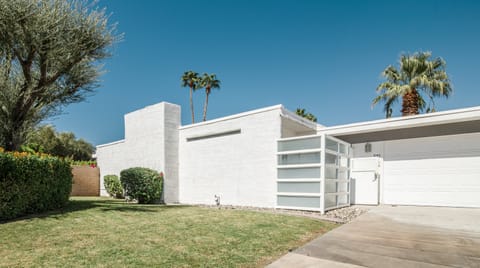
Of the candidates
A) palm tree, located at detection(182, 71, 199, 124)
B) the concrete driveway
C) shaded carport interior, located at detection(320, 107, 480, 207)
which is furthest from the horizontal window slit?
palm tree, located at detection(182, 71, 199, 124)

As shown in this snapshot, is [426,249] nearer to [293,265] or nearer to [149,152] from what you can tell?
[293,265]

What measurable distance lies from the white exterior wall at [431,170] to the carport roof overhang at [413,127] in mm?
230

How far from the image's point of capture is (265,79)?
54.9 feet

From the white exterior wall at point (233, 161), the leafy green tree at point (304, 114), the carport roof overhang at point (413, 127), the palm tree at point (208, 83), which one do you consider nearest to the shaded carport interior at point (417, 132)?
the carport roof overhang at point (413, 127)

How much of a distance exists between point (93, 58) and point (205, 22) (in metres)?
7.26

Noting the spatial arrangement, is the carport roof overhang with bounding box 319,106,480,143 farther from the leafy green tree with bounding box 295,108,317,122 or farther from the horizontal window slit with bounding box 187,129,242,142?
the leafy green tree with bounding box 295,108,317,122

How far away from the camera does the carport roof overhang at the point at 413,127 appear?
8.44 m

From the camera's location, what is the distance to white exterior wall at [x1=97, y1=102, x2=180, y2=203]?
12.1 m

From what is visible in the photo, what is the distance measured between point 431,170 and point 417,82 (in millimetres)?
5728

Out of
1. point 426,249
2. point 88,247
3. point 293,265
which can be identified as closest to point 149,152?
point 88,247

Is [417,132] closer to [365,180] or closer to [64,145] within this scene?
[365,180]

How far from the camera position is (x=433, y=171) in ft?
31.2

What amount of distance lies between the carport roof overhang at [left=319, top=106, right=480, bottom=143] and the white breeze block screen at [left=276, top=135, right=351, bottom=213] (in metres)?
1.48

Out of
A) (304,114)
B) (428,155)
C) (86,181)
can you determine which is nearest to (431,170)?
(428,155)
